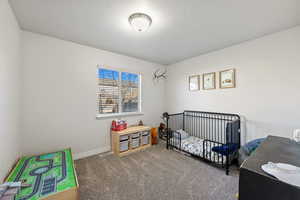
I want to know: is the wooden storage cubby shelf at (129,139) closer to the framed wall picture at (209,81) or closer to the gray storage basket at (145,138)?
the gray storage basket at (145,138)

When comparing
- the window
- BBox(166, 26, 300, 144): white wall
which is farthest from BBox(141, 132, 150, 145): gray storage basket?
BBox(166, 26, 300, 144): white wall

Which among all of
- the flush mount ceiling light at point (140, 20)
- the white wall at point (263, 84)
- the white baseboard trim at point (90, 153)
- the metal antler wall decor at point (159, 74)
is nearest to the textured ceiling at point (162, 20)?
the flush mount ceiling light at point (140, 20)

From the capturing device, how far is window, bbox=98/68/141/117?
2.99 m

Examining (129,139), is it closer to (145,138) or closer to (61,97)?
(145,138)

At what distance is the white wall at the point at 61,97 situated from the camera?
6.99 ft

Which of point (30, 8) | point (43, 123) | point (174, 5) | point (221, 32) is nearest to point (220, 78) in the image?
point (221, 32)

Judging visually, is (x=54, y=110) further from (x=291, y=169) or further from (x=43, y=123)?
(x=291, y=169)

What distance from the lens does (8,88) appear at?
5.11 ft

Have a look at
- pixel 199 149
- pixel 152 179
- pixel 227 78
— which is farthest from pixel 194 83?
pixel 152 179

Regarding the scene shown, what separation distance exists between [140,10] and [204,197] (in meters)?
2.66

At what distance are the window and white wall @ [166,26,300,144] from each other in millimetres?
2010

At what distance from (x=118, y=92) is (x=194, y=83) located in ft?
7.21

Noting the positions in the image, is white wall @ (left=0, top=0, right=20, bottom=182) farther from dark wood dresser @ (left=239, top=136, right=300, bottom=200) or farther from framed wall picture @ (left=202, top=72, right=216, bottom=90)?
framed wall picture @ (left=202, top=72, right=216, bottom=90)

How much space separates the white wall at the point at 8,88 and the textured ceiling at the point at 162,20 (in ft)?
0.89
